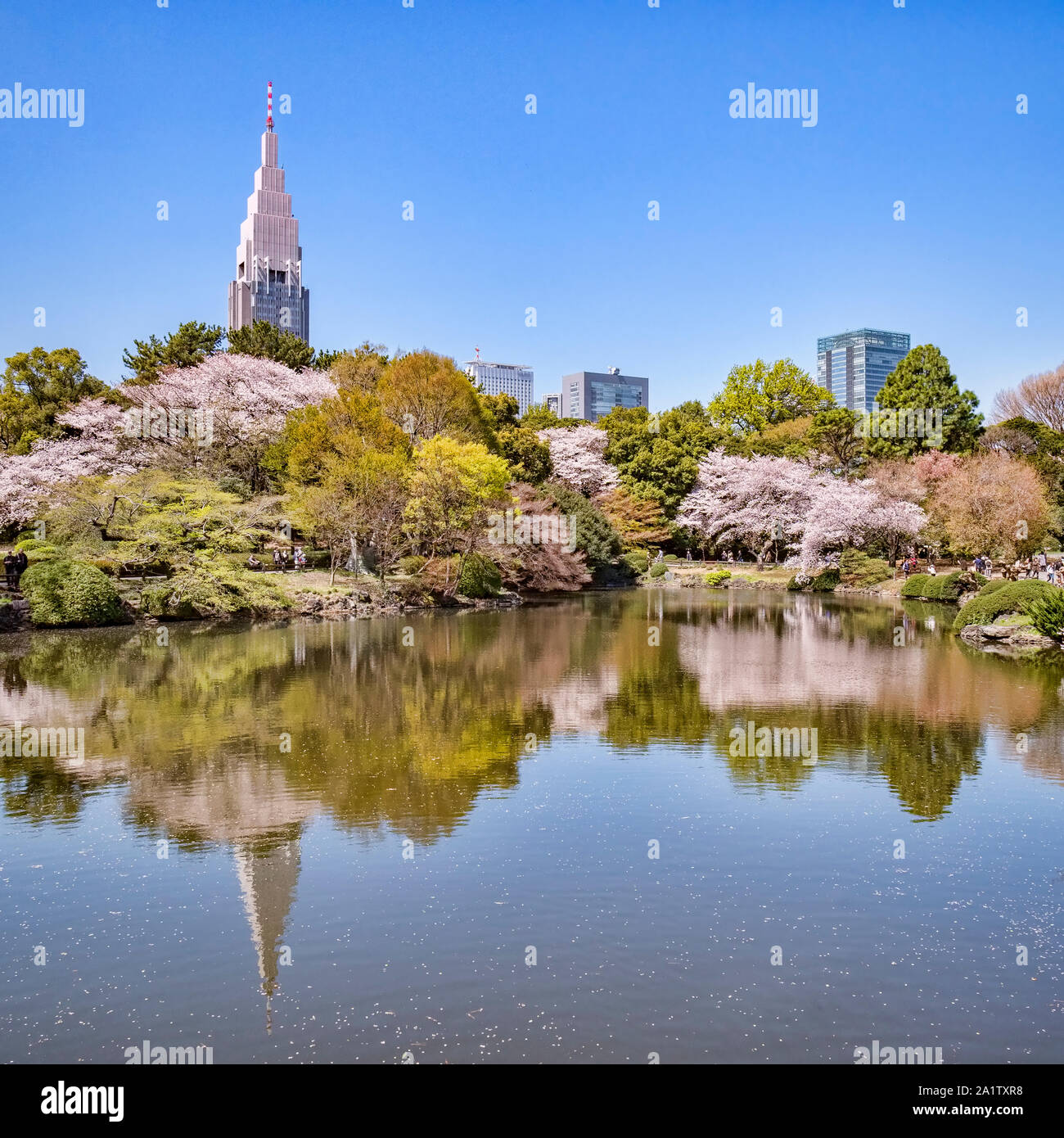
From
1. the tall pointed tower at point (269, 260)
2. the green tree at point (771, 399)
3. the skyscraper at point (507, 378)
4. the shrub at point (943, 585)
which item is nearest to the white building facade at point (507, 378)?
the skyscraper at point (507, 378)

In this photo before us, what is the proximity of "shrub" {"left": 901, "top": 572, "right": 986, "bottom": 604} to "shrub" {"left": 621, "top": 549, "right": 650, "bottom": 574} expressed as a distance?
43.2ft

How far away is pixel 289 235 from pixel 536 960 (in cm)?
12630

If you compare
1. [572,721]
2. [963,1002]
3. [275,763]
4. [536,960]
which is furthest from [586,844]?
[572,721]

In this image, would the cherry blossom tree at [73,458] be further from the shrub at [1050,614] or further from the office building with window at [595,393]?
the office building with window at [595,393]

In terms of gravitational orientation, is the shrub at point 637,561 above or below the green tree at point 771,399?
below

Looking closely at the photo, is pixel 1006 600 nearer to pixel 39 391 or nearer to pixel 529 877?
pixel 529 877

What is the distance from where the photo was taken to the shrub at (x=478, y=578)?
108 feet

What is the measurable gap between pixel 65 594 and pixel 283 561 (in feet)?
36.9

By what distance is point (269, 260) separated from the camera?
120m

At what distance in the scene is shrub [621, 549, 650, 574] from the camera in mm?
46281

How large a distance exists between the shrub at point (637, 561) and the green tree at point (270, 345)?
18.7 metres

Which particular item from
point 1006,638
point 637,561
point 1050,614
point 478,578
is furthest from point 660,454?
point 1050,614

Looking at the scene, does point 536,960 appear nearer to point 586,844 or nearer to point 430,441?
point 586,844
